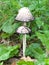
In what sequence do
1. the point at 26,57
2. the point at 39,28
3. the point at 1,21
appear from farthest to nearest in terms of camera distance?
the point at 1,21, the point at 39,28, the point at 26,57

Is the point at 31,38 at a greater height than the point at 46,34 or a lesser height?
lesser

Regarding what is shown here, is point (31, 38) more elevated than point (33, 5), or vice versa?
point (33, 5)

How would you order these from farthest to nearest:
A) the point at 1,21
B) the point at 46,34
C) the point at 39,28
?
the point at 1,21 → the point at 39,28 → the point at 46,34

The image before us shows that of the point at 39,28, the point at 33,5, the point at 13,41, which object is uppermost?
the point at 33,5

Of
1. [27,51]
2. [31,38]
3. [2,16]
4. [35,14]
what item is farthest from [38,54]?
[2,16]

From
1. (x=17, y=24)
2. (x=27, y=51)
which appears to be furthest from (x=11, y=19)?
(x=27, y=51)

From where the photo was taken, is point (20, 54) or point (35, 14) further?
point (35, 14)

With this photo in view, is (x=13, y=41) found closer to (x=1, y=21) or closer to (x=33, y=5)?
(x=1, y=21)

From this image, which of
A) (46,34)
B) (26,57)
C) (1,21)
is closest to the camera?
(46,34)

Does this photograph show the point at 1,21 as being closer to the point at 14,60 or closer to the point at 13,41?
the point at 13,41
